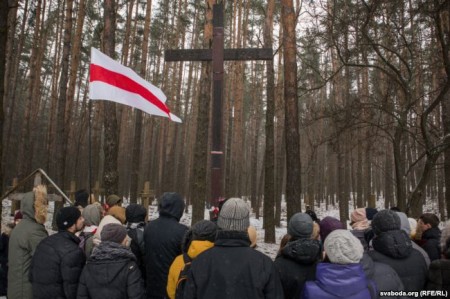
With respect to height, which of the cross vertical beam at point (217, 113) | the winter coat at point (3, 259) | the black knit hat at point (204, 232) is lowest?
the winter coat at point (3, 259)

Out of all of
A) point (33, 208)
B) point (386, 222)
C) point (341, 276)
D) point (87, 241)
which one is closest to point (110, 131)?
point (33, 208)

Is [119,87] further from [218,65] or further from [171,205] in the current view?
[171,205]

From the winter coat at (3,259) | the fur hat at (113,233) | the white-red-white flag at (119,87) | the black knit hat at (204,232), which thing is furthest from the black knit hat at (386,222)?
the winter coat at (3,259)

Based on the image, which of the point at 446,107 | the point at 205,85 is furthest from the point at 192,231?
the point at 446,107

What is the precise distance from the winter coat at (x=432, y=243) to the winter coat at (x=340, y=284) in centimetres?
175

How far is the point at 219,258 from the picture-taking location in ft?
6.84

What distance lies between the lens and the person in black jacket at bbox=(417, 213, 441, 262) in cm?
362

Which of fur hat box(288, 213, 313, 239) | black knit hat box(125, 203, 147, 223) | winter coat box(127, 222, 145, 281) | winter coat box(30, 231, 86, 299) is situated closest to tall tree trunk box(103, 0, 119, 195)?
black knit hat box(125, 203, 147, 223)

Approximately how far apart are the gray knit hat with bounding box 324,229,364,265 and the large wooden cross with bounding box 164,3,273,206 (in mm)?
2222

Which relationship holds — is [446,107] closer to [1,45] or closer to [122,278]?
[122,278]

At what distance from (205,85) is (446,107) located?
626 centimetres

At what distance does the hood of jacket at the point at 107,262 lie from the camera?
105 inches

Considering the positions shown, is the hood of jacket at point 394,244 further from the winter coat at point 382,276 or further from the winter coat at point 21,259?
the winter coat at point 21,259

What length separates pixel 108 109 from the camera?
28.7 feet
